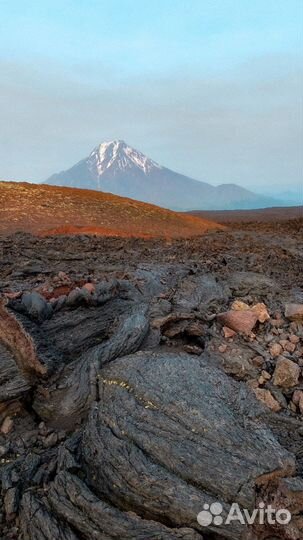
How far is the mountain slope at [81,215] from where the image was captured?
25750 mm

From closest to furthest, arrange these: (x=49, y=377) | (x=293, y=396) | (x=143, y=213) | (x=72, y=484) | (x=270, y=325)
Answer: (x=72, y=484), (x=49, y=377), (x=293, y=396), (x=270, y=325), (x=143, y=213)

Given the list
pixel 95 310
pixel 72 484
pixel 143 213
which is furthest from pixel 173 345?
pixel 143 213

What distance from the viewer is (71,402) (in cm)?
489

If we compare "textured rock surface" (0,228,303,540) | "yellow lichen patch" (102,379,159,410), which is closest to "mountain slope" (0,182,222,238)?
"textured rock surface" (0,228,303,540)

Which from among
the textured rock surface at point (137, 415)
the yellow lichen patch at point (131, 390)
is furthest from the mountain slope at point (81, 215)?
the yellow lichen patch at point (131, 390)

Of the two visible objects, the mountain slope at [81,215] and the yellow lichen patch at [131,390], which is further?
the mountain slope at [81,215]

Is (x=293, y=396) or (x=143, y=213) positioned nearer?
(x=293, y=396)

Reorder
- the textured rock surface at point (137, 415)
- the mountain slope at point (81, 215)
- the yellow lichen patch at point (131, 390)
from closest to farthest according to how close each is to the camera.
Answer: the textured rock surface at point (137, 415)
the yellow lichen patch at point (131, 390)
the mountain slope at point (81, 215)

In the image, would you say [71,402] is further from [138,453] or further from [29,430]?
[138,453]

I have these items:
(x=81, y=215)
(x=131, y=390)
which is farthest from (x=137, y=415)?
(x=81, y=215)

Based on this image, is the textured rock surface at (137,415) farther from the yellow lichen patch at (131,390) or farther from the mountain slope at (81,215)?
the mountain slope at (81,215)

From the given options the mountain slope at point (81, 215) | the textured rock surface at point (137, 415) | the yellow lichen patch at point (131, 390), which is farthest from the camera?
the mountain slope at point (81, 215)

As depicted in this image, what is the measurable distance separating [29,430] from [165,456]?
1.79m

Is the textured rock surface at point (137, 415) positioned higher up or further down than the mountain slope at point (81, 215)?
further down
